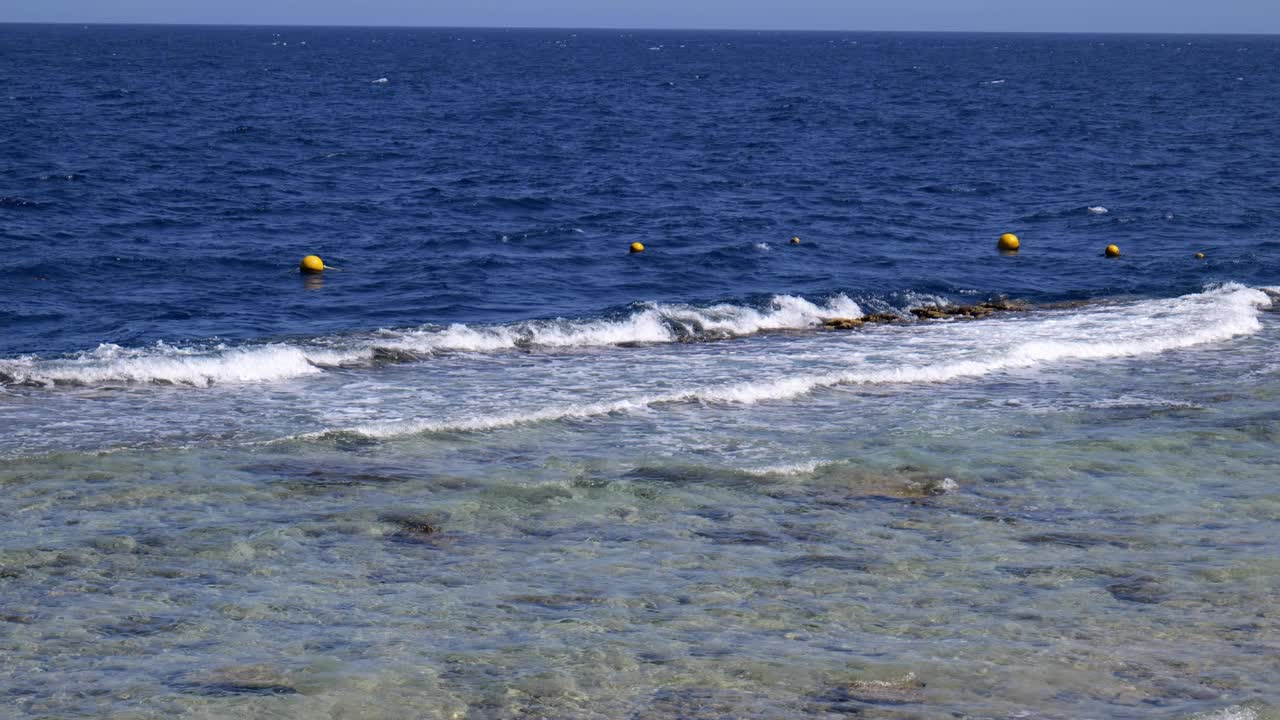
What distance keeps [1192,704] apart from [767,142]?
1712 inches

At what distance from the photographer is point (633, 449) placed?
14633 millimetres

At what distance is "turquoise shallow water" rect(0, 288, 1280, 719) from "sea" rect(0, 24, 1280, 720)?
Answer: 0.04 m

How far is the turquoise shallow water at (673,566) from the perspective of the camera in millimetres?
9016

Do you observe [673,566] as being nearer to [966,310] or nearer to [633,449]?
[633,449]

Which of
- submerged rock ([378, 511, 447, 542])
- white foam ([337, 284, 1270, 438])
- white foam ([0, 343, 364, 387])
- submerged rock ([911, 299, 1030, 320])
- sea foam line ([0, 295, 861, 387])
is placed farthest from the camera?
submerged rock ([911, 299, 1030, 320])

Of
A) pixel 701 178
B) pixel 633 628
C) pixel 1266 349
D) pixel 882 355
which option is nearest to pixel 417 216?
pixel 701 178

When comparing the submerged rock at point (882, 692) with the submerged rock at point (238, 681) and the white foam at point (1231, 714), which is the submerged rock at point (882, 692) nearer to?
the white foam at point (1231, 714)

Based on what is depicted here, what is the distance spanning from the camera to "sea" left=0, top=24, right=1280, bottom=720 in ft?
30.6

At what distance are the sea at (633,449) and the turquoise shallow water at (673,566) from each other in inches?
1.7

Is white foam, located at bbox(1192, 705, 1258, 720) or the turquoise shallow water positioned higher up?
white foam, located at bbox(1192, 705, 1258, 720)

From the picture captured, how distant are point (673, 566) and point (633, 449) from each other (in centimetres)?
348

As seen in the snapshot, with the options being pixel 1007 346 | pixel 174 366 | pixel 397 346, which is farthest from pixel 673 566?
pixel 1007 346

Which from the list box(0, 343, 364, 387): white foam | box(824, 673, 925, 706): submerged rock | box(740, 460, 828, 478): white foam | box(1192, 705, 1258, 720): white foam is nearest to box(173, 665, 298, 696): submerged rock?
box(824, 673, 925, 706): submerged rock

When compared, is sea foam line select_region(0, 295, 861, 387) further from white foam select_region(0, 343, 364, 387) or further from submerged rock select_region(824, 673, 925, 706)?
submerged rock select_region(824, 673, 925, 706)
